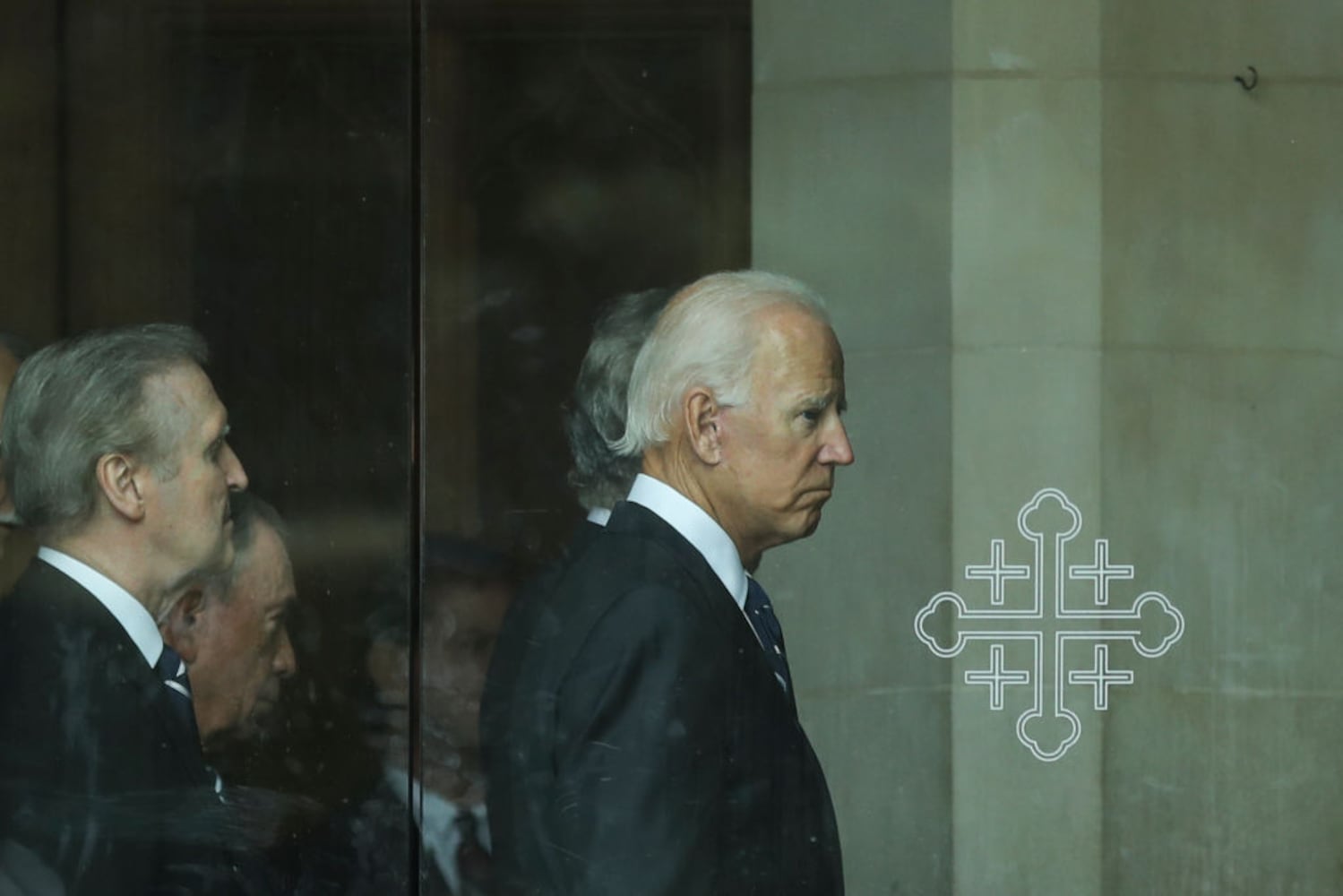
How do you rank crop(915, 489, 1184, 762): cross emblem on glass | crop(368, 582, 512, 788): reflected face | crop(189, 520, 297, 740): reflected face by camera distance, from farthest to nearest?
crop(189, 520, 297, 740): reflected face, crop(368, 582, 512, 788): reflected face, crop(915, 489, 1184, 762): cross emblem on glass

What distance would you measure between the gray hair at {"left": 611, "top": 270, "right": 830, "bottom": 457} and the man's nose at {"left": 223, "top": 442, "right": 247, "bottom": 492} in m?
0.85

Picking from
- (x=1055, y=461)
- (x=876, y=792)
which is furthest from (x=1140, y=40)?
(x=876, y=792)

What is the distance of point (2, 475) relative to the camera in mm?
4020

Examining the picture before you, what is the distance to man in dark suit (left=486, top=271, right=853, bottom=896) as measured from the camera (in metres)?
3.80

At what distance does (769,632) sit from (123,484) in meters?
1.42

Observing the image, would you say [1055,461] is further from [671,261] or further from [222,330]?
[222,330]

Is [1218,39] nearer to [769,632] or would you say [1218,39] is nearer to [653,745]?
[769,632]

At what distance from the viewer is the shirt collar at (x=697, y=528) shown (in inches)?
151

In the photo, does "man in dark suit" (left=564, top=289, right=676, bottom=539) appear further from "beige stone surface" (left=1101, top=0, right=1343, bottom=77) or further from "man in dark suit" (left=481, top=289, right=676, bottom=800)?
"beige stone surface" (left=1101, top=0, right=1343, bottom=77)

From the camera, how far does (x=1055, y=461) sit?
12.3ft

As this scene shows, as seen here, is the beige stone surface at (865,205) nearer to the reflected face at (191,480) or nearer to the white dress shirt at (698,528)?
the white dress shirt at (698,528)

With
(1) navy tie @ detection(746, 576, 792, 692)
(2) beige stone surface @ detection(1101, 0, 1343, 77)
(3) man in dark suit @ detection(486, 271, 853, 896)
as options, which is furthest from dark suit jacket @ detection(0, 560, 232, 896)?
(2) beige stone surface @ detection(1101, 0, 1343, 77)

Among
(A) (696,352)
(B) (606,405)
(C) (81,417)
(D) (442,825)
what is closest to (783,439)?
(A) (696,352)

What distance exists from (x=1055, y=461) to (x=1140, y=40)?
2.89 ft
